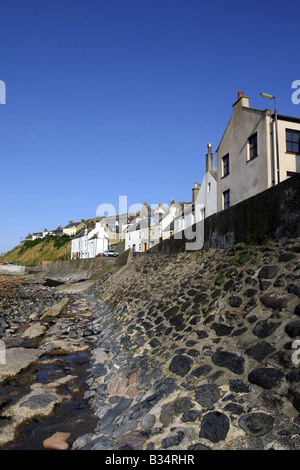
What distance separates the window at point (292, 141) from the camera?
17.2 meters

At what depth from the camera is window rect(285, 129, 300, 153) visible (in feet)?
56.4

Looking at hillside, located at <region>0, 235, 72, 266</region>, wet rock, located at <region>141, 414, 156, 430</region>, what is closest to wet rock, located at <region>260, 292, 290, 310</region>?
wet rock, located at <region>141, 414, 156, 430</region>

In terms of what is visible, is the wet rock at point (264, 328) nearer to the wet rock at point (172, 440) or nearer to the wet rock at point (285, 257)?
the wet rock at point (285, 257)

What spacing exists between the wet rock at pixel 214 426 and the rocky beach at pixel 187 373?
0.01 metres

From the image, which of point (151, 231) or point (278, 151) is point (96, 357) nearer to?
point (278, 151)

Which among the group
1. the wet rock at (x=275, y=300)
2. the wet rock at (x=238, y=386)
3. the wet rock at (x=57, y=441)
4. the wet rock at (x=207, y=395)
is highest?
the wet rock at (x=275, y=300)

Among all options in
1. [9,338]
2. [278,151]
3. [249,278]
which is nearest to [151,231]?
[278,151]

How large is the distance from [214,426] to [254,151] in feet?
57.0

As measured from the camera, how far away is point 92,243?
70938 millimetres

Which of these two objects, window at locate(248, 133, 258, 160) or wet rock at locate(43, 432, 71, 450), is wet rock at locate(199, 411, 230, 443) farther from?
window at locate(248, 133, 258, 160)

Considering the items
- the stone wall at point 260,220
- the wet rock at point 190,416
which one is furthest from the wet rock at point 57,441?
the stone wall at point 260,220

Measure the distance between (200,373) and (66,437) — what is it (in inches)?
85.4

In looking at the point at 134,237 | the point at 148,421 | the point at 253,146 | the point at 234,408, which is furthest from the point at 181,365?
the point at 134,237

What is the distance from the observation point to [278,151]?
54.5 feet
